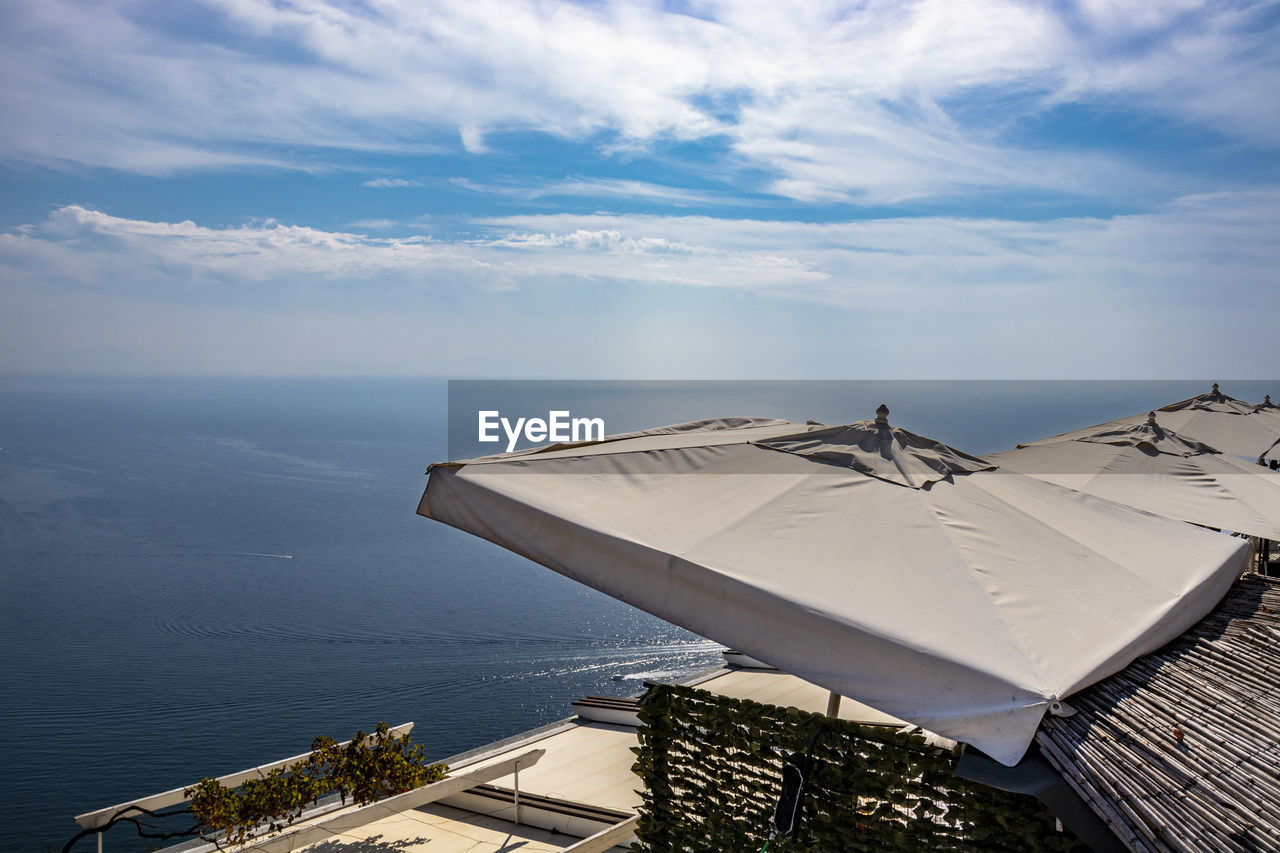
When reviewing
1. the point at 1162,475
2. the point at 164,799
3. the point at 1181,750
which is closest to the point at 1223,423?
the point at 1162,475

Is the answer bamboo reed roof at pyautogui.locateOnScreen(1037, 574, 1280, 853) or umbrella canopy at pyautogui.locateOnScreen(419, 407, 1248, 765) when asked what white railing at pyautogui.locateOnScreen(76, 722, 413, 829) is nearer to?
umbrella canopy at pyautogui.locateOnScreen(419, 407, 1248, 765)

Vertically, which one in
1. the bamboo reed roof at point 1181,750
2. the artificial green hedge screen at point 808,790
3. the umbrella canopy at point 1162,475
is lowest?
the artificial green hedge screen at point 808,790

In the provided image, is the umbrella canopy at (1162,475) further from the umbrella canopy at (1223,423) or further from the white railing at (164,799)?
the white railing at (164,799)

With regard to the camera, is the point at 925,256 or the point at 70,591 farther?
the point at 925,256

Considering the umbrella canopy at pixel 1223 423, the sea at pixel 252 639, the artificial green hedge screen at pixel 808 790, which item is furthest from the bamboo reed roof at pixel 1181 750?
the umbrella canopy at pixel 1223 423

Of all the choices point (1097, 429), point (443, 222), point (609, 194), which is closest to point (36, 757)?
point (1097, 429)

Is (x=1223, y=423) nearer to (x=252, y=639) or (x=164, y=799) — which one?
(x=164, y=799)

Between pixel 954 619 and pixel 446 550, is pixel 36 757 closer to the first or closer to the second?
pixel 446 550
